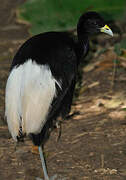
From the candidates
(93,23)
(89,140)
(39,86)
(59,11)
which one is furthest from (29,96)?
(59,11)

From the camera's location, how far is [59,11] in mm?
6094

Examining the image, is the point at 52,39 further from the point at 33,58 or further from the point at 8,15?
the point at 8,15

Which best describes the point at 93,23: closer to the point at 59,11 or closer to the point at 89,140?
the point at 89,140

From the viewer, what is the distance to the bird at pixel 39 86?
380 cm

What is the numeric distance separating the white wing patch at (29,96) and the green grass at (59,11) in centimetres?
209

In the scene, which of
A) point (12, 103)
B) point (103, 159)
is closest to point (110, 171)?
Answer: point (103, 159)

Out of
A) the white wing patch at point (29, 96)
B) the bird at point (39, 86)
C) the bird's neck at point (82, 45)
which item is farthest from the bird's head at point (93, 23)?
the white wing patch at point (29, 96)

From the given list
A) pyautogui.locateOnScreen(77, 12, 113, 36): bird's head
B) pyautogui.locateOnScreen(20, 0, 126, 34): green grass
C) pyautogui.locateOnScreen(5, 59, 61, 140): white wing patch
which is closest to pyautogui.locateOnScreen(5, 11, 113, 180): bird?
pyautogui.locateOnScreen(5, 59, 61, 140): white wing patch

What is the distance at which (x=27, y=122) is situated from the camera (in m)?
3.81

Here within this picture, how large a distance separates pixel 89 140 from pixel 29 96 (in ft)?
3.18

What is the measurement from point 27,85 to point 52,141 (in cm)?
92

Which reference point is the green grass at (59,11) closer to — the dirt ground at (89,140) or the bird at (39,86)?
the dirt ground at (89,140)

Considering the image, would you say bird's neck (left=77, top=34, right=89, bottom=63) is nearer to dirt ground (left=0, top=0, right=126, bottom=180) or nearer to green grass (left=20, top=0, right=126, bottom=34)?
dirt ground (left=0, top=0, right=126, bottom=180)

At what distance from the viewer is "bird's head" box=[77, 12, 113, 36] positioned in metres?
4.48
